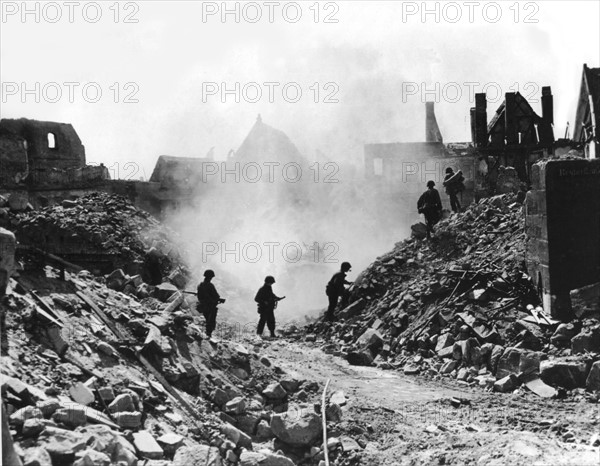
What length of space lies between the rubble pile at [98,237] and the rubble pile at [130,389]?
312 inches

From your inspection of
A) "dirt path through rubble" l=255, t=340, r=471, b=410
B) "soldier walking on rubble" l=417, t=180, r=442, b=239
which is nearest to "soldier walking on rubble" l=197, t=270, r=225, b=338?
"dirt path through rubble" l=255, t=340, r=471, b=410

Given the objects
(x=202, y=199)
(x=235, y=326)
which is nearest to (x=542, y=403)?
(x=235, y=326)

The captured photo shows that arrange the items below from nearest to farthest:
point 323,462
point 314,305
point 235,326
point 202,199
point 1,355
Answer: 1. point 1,355
2. point 323,462
3. point 235,326
4. point 314,305
5. point 202,199

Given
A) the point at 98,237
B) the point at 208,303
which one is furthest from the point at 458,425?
the point at 98,237

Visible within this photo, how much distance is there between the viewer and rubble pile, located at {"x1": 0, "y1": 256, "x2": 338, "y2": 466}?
4.82m

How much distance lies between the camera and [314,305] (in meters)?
21.7

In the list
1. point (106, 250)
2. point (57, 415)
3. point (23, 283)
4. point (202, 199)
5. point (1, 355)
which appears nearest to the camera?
point (57, 415)

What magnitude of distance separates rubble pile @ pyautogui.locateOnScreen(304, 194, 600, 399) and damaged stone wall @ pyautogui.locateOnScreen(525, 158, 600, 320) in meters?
0.56

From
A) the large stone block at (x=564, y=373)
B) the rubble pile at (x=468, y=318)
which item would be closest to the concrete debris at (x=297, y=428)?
the rubble pile at (x=468, y=318)

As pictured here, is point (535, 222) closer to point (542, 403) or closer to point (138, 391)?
point (542, 403)

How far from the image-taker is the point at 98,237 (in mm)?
16594

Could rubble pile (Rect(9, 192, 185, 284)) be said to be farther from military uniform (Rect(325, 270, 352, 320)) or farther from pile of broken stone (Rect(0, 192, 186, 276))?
military uniform (Rect(325, 270, 352, 320))

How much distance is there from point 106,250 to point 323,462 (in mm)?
12071

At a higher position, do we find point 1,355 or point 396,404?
point 1,355
